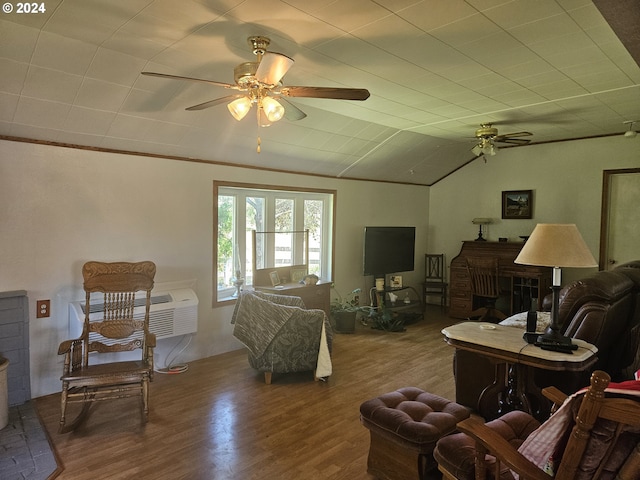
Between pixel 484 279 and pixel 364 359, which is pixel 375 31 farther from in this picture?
pixel 484 279

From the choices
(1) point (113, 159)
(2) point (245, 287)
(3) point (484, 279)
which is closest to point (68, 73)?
(1) point (113, 159)

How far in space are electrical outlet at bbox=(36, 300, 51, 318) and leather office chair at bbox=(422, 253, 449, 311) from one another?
549 cm

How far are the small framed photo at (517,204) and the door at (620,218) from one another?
3.21 ft

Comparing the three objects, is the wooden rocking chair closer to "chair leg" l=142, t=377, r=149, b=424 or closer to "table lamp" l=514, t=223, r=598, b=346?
"chair leg" l=142, t=377, r=149, b=424

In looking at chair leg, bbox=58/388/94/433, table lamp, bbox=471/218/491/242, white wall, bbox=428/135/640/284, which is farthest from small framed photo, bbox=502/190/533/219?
chair leg, bbox=58/388/94/433

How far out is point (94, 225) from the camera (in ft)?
12.4

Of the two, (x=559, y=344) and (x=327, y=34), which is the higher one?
(x=327, y=34)

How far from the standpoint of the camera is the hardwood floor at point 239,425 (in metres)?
2.57

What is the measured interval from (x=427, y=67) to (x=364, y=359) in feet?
9.89

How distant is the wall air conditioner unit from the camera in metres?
3.63

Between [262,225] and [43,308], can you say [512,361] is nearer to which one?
[262,225]

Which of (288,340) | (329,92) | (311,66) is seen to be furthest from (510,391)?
(311,66)

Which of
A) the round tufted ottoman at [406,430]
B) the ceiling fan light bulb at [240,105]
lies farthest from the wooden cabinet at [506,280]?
the ceiling fan light bulb at [240,105]

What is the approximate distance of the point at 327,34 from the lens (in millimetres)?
2564
